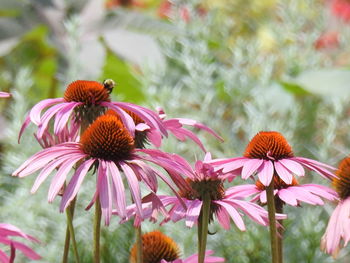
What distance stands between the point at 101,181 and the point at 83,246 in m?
0.69

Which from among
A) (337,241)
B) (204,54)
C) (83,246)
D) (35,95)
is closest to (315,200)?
(337,241)

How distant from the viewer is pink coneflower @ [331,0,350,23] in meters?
2.64

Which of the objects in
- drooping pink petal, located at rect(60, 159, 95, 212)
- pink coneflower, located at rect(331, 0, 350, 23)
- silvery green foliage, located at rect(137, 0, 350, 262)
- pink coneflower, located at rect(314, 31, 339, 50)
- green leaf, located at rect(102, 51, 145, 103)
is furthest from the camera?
pink coneflower, located at rect(331, 0, 350, 23)

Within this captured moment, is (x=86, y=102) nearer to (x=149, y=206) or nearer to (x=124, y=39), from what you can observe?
(x=149, y=206)

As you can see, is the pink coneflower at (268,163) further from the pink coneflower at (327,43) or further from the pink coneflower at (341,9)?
the pink coneflower at (341,9)

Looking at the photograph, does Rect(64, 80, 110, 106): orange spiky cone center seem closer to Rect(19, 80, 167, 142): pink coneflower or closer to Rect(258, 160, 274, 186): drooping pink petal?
Rect(19, 80, 167, 142): pink coneflower

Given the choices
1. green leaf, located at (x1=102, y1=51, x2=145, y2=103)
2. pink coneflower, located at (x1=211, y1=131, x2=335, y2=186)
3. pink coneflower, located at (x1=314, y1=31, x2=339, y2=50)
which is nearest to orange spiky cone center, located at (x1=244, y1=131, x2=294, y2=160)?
pink coneflower, located at (x1=211, y1=131, x2=335, y2=186)

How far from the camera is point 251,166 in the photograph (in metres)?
0.59

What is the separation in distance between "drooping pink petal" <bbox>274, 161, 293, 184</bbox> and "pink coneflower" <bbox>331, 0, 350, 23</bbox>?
6.98 ft

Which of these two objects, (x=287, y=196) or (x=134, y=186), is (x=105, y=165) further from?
(x=287, y=196)

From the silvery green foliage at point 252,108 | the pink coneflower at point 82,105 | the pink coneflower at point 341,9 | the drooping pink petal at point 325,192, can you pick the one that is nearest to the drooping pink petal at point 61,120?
the pink coneflower at point 82,105

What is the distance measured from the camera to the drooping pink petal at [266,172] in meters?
0.54

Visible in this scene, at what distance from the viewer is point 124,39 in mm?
1767

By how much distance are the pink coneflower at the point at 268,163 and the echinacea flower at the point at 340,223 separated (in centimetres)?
3
